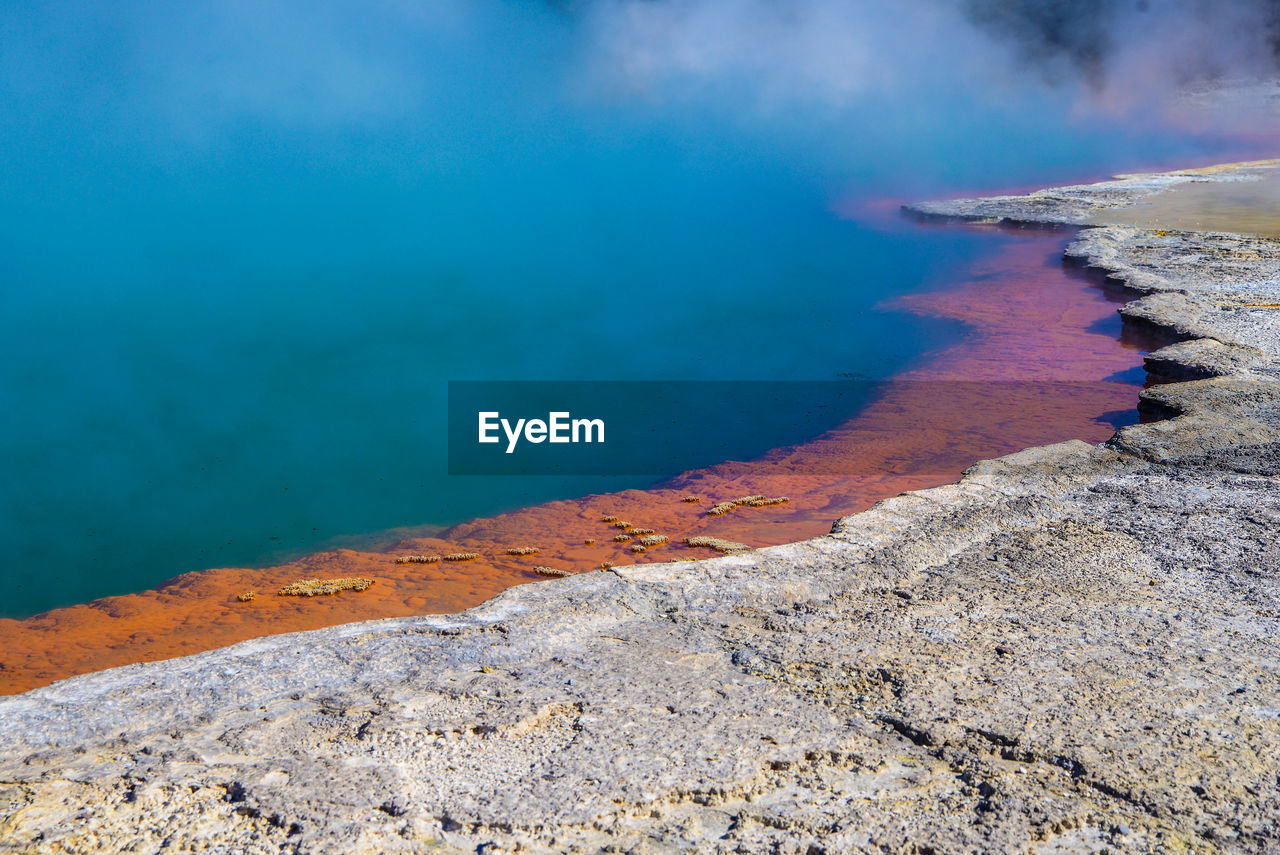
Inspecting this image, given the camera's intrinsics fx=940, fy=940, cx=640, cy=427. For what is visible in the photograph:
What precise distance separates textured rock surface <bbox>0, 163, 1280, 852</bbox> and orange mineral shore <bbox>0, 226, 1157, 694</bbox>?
1.35 metres

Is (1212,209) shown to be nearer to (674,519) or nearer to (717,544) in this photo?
(674,519)

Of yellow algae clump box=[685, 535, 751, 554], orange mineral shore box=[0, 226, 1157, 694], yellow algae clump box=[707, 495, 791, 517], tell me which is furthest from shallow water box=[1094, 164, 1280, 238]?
yellow algae clump box=[685, 535, 751, 554]

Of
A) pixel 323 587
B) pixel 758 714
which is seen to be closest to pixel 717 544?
pixel 323 587

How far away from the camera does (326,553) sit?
4934mm

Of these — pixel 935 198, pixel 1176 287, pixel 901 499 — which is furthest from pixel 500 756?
pixel 935 198

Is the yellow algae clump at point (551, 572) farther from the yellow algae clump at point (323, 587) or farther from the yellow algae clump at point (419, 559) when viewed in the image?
the yellow algae clump at point (323, 587)

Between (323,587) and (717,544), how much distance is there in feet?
5.95

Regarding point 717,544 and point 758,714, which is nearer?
point 758,714

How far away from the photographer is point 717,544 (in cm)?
441

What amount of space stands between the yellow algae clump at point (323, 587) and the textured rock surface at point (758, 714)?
1576mm

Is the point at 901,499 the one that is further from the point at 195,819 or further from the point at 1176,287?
the point at 1176,287

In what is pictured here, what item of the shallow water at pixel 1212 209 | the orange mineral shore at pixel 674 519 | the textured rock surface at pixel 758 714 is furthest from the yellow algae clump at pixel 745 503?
the shallow water at pixel 1212 209

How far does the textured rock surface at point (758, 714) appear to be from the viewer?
185cm

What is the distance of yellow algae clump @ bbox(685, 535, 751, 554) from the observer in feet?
14.1
